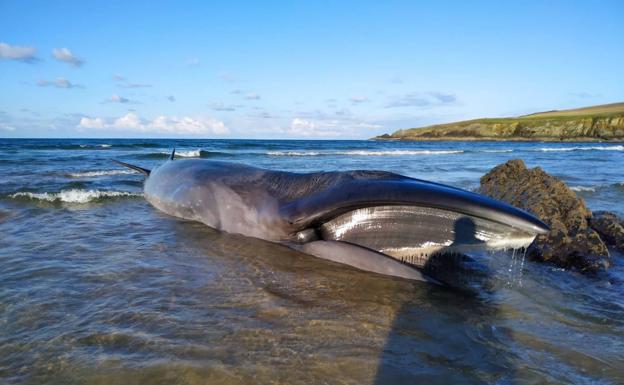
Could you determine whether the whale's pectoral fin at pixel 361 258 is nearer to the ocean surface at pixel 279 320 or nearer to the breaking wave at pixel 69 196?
the ocean surface at pixel 279 320

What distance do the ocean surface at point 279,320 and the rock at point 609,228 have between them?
348 millimetres

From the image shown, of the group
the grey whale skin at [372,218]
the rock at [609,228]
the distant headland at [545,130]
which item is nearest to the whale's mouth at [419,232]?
the grey whale skin at [372,218]

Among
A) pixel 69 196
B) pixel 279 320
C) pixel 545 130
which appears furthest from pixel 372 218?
pixel 545 130

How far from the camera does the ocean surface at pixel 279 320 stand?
2.30 meters

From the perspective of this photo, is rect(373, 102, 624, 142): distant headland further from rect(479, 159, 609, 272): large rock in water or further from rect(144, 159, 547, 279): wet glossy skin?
rect(144, 159, 547, 279): wet glossy skin

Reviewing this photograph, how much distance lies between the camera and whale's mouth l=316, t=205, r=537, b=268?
3273mm

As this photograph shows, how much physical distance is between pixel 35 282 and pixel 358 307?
2635 mm

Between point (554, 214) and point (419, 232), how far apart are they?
253 cm

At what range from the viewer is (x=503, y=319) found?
10.0 feet

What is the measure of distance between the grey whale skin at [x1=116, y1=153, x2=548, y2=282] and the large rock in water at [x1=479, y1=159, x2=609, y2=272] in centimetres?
164

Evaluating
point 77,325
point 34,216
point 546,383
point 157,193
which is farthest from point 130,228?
point 546,383

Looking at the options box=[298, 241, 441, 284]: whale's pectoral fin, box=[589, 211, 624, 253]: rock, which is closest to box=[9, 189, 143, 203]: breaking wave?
box=[298, 241, 441, 284]: whale's pectoral fin

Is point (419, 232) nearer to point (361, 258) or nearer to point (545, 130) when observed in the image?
point (361, 258)

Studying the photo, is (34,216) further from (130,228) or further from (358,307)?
(358,307)
